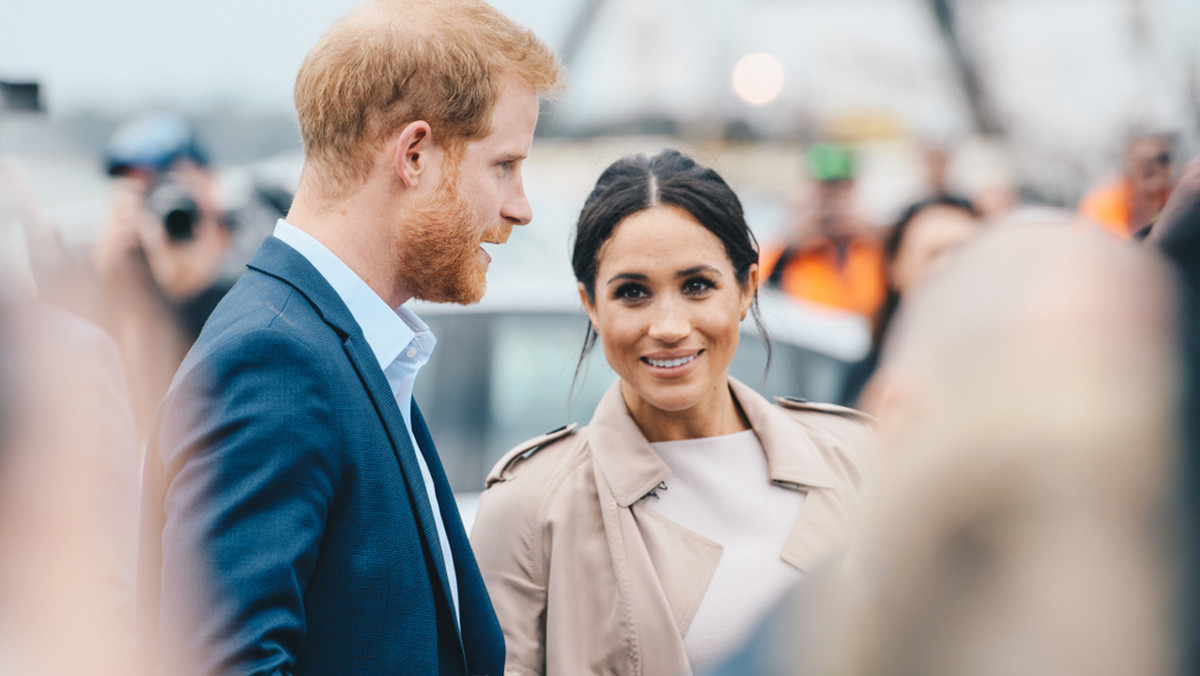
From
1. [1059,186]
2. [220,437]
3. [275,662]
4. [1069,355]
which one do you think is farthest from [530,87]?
[1059,186]

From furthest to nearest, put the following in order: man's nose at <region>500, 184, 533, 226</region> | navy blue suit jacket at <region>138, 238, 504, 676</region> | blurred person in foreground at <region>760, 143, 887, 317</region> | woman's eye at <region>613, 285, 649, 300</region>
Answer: blurred person in foreground at <region>760, 143, 887, 317</region>, woman's eye at <region>613, 285, 649, 300</region>, man's nose at <region>500, 184, 533, 226</region>, navy blue suit jacket at <region>138, 238, 504, 676</region>

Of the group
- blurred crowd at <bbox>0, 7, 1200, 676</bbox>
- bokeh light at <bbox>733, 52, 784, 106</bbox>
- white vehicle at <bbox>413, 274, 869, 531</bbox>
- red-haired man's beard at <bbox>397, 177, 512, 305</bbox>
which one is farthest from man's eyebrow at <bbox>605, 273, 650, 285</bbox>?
bokeh light at <bbox>733, 52, 784, 106</bbox>

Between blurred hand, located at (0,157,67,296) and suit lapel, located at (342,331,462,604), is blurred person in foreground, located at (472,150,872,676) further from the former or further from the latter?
blurred hand, located at (0,157,67,296)

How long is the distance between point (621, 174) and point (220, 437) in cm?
113

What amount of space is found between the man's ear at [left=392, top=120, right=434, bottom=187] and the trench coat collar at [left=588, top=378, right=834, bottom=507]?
0.71 meters

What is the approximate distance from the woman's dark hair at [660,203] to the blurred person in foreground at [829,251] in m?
2.57

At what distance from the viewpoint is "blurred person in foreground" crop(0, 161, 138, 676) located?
0.97 meters

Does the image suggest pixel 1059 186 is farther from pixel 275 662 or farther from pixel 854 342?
pixel 275 662

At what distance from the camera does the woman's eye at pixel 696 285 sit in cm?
201

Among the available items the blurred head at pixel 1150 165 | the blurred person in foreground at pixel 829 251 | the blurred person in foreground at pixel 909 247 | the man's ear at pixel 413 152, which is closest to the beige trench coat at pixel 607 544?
the man's ear at pixel 413 152

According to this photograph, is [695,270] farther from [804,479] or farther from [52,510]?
[52,510]

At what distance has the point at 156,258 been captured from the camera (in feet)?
14.2

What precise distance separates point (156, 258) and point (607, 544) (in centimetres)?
310

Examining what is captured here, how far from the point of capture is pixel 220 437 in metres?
1.17
